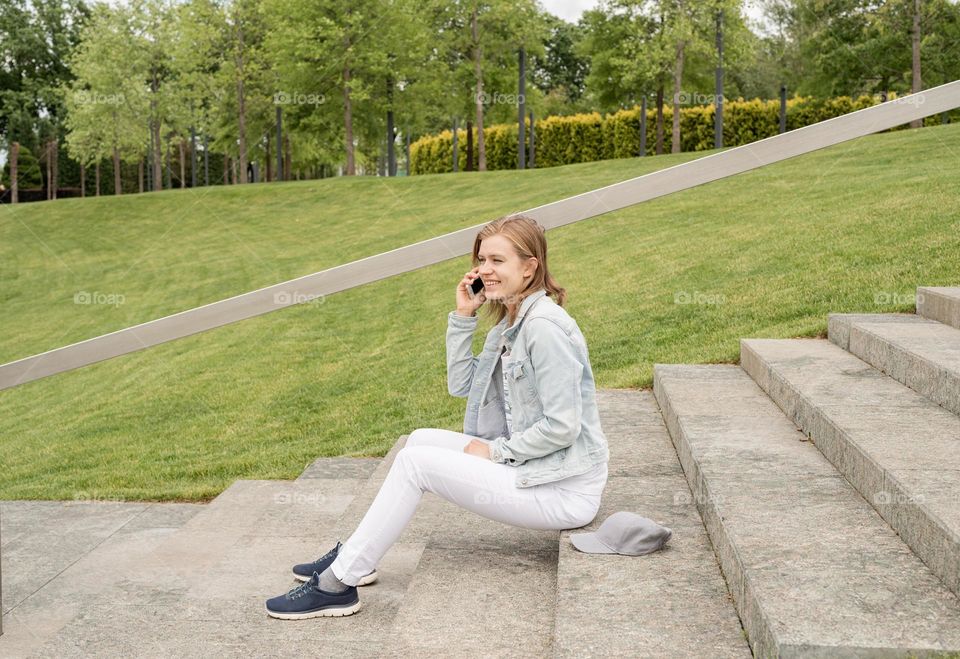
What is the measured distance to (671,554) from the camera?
3.16m

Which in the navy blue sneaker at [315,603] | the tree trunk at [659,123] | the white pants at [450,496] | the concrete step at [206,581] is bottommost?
the concrete step at [206,581]

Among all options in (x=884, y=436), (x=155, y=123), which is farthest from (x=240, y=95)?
(x=884, y=436)

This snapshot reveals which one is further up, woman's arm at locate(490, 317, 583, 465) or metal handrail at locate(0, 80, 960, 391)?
metal handrail at locate(0, 80, 960, 391)

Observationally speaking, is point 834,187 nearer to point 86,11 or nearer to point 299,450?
point 299,450

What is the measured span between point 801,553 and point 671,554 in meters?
0.52

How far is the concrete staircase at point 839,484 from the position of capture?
91.9 inches

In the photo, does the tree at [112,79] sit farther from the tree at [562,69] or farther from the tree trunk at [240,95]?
the tree at [562,69]

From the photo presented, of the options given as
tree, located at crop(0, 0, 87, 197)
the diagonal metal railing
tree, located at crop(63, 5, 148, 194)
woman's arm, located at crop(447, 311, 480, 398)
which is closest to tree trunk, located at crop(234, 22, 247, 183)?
tree, located at crop(63, 5, 148, 194)

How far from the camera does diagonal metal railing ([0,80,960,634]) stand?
3.43 meters

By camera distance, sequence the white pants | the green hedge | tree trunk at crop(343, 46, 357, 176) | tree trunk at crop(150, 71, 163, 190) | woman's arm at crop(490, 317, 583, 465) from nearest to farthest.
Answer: woman's arm at crop(490, 317, 583, 465)
the white pants
tree trunk at crop(343, 46, 357, 176)
the green hedge
tree trunk at crop(150, 71, 163, 190)

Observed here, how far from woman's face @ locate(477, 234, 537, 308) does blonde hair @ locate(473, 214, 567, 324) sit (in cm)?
2

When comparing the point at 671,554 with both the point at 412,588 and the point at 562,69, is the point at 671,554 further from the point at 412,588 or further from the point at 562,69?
the point at 562,69

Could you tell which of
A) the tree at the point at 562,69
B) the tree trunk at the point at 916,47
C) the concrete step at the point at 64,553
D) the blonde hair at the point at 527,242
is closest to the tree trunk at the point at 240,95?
the tree trunk at the point at 916,47

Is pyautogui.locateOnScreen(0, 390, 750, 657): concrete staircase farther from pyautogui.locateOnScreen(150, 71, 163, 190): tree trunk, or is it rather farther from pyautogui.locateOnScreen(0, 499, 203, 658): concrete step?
pyautogui.locateOnScreen(150, 71, 163, 190): tree trunk
